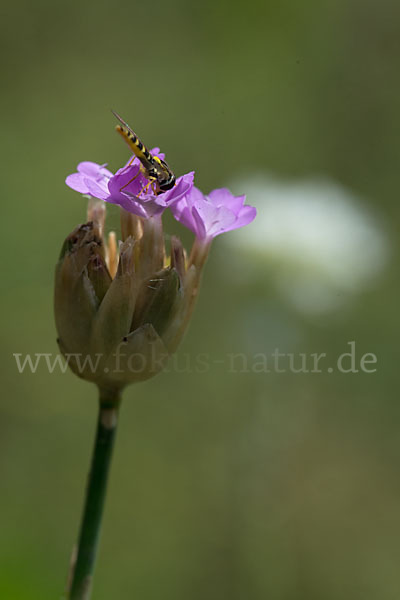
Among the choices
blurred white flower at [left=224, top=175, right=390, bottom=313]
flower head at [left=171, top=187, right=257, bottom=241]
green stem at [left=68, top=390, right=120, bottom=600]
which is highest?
blurred white flower at [left=224, top=175, right=390, bottom=313]

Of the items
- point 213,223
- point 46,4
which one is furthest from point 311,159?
point 213,223

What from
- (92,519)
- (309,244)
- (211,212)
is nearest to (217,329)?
(309,244)

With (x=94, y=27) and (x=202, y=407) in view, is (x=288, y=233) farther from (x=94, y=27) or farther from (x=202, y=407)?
(x=94, y=27)

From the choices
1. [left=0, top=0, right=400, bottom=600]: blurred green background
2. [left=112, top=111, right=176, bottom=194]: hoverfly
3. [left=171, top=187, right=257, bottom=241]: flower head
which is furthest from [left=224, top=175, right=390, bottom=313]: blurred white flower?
[left=112, top=111, right=176, bottom=194]: hoverfly

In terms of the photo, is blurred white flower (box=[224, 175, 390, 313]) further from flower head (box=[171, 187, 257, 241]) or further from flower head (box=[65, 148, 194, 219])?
flower head (box=[65, 148, 194, 219])

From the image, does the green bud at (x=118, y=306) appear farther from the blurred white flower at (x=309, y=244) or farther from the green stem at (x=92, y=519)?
the blurred white flower at (x=309, y=244)

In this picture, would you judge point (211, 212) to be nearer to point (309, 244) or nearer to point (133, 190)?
point (133, 190)

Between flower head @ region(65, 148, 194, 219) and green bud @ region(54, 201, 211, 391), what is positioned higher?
flower head @ region(65, 148, 194, 219)
